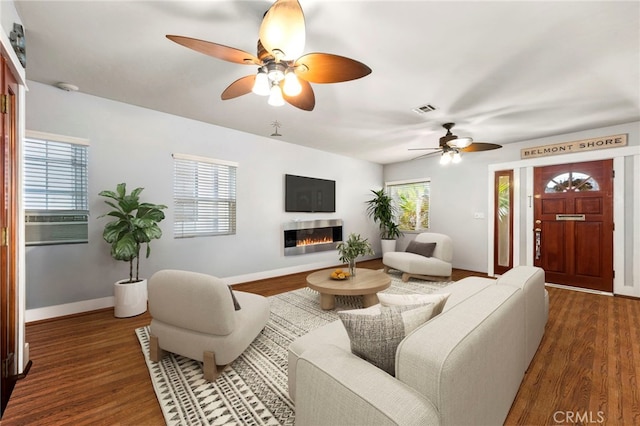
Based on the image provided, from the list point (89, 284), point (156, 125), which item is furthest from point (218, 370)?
point (156, 125)

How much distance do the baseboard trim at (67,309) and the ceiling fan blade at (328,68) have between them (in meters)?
3.56

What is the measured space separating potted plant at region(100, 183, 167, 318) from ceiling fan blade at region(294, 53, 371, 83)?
2473 mm

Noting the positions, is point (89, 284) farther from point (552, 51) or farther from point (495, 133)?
point (495, 133)

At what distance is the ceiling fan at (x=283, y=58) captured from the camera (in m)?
1.38

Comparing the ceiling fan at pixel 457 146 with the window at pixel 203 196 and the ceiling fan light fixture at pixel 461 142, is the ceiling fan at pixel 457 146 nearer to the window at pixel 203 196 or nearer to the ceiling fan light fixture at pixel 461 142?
the ceiling fan light fixture at pixel 461 142

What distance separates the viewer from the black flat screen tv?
16.7 ft

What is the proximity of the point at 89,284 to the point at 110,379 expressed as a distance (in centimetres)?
180

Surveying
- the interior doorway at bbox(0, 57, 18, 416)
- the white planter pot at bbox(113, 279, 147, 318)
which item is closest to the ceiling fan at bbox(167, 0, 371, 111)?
the interior doorway at bbox(0, 57, 18, 416)

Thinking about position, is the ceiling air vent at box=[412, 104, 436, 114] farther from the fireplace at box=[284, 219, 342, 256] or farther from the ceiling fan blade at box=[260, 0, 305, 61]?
the fireplace at box=[284, 219, 342, 256]

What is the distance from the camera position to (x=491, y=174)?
510cm

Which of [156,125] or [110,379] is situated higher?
[156,125]

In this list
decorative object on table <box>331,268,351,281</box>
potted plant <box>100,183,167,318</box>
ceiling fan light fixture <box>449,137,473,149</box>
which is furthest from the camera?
ceiling fan light fixture <box>449,137,473,149</box>

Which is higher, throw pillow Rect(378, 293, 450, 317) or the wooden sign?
the wooden sign

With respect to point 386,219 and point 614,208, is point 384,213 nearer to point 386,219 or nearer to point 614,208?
point 386,219
